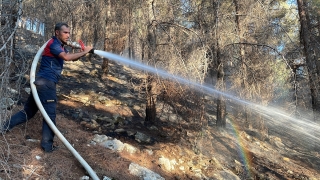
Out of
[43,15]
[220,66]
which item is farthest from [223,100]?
[43,15]

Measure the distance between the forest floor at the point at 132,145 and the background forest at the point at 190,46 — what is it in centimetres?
52

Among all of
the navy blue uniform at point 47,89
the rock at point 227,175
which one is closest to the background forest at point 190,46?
the navy blue uniform at point 47,89

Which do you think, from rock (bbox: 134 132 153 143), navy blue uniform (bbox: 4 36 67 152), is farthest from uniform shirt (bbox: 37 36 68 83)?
rock (bbox: 134 132 153 143)

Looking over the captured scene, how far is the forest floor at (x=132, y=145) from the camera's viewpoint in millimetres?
3699

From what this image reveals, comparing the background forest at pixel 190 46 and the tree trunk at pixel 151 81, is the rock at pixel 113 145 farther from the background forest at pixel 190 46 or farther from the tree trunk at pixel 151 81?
the tree trunk at pixel 151 81

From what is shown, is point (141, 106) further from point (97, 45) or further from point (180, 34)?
point (97, 45)

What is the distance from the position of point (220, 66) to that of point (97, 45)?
34.7 feet

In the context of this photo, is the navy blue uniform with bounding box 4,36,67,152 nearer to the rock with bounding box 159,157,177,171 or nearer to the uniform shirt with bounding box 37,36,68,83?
the uniform shirt with bounding box 37,36,68,83

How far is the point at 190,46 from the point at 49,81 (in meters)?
3.83

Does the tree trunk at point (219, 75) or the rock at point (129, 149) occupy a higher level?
the tree trunk at point (219, 75)

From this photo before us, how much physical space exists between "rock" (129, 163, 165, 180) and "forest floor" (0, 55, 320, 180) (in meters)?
0.03

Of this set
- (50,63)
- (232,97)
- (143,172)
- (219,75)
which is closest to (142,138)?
(143,172)

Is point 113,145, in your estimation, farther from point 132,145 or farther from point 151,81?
point 151,81

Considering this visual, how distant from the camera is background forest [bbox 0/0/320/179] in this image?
5.23m
